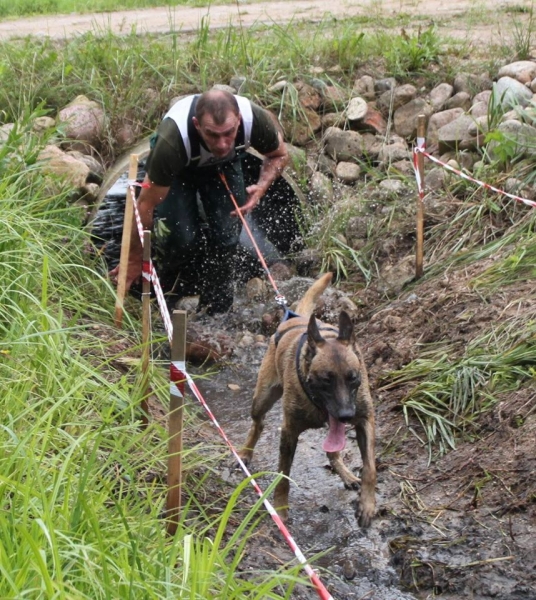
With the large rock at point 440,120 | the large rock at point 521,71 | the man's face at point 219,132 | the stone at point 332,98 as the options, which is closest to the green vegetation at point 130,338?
the stone at point 332,98

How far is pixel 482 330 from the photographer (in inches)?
243

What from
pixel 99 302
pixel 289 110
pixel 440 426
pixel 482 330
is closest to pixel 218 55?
pixel 289 110

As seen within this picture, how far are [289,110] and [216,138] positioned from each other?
245 centimetres

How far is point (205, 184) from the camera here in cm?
824

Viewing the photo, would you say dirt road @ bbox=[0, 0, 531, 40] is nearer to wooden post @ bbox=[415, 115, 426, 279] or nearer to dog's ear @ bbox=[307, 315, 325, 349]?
wooden post @ bbox=[415, 115, 426, 279]

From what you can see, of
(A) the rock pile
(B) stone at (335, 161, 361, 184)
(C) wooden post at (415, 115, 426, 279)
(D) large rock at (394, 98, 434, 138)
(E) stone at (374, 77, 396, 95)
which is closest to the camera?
(C) wooden post at (415, 115, 426, 279)

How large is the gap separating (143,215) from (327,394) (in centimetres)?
310

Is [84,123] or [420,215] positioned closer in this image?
[420,215]

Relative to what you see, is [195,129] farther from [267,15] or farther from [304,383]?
[267,15]

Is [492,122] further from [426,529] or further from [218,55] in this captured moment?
[426,529]

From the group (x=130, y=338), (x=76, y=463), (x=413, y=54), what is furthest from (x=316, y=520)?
(x=413, y=54)

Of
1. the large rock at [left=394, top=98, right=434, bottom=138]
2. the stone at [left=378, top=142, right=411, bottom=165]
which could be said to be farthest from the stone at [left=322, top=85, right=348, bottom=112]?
the stone at [left=378, top=142, right=411, bottom=165]

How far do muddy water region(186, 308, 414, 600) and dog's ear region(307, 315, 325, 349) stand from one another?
962mm

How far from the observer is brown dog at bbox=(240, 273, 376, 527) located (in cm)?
495
